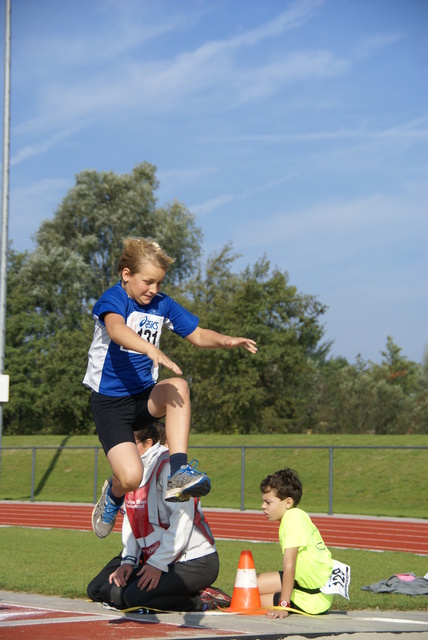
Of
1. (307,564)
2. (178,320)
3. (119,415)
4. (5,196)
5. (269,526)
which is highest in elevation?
(5,196)

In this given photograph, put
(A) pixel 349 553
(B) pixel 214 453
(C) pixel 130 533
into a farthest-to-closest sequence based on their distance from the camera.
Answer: (B) pixel 214 453, (A) pixel 349 553, (C) pixel 130 533

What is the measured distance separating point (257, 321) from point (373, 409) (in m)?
8.35

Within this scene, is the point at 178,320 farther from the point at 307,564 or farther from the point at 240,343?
the point at 307,564

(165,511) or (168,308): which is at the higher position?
(168,308)

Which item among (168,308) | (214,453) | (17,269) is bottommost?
(214,453)

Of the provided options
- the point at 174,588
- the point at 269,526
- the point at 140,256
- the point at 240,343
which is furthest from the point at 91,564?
the point at 269,526

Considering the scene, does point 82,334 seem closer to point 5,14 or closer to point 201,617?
point 5,14

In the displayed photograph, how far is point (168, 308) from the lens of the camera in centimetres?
618

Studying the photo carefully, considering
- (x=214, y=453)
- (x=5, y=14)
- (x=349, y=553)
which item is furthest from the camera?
(x=214, y=453)

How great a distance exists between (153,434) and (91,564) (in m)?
3.71

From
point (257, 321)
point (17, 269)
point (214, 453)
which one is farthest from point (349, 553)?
point (17, 269)

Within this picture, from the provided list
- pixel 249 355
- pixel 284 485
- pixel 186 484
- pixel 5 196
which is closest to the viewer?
pixel 186 484

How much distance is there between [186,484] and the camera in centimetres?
520

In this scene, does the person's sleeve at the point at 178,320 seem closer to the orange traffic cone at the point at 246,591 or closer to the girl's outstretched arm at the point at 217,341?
the girl's outstretched arm at the point at 217,341
